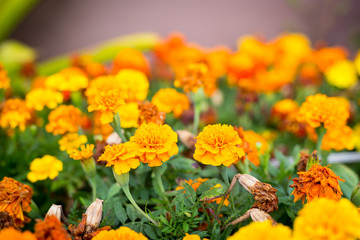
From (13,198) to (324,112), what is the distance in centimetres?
50

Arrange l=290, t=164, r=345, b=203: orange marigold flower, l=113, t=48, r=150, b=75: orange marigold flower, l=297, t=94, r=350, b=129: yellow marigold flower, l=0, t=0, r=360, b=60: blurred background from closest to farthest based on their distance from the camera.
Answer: l=290, t=164, r=345, b=203: orange marigold flower
l=297, t=94, r=350, b=129: yellow marigold flower
l=113, t=48, r=150, b=75: orange marigold flower
l=0, t=0, r=360, b=60: blurred background

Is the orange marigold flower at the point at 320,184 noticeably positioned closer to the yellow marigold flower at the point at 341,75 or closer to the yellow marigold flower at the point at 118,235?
the yellow marigold flower at the point at 118,235

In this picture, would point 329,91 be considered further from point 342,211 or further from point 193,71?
point 342,211

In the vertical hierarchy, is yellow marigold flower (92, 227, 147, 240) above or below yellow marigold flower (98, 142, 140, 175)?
below

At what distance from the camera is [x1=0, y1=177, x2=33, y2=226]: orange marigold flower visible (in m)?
0.49

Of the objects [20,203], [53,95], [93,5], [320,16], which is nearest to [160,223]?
[20,203]

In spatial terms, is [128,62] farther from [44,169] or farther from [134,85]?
[44,169]

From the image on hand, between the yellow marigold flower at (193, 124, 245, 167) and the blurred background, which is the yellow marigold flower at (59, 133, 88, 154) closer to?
the yellow marigold flower at (193, 124, 245, 167)

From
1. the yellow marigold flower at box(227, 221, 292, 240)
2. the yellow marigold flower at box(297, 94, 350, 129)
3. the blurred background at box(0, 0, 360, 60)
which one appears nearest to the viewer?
the yellow marigold flower at box(227, 221, 292, 240)

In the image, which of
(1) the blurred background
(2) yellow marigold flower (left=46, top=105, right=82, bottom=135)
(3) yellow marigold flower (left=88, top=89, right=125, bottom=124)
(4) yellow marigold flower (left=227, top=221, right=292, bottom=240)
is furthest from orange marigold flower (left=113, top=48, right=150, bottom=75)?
(1) the blurred background

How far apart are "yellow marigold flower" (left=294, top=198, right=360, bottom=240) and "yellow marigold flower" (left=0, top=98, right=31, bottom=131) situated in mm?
571

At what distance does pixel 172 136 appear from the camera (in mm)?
478

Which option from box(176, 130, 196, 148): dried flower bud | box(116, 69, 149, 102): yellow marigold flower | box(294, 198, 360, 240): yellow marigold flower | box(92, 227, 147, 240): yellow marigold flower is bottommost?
box(92, 227, 147, 240): yellow marigold flower

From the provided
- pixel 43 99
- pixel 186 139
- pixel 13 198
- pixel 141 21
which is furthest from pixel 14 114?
pixel 141 21
